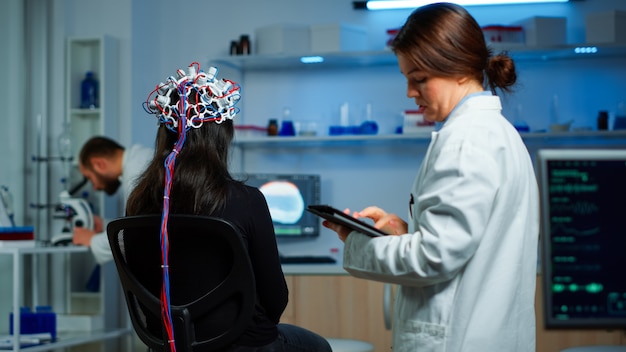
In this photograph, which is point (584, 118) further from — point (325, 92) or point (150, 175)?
point (150, 175)

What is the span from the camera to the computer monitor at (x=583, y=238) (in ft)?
4.06

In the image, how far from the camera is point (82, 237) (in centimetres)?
393

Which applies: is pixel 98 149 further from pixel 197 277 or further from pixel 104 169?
pixel 197 277

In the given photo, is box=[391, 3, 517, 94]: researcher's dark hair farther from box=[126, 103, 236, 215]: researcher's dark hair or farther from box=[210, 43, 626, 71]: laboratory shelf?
box=[210, 43, 626, 71]: laboratory shelf

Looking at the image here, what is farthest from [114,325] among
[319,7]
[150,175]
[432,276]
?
[432,276]

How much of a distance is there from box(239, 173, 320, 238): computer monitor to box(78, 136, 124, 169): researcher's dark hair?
85 cm

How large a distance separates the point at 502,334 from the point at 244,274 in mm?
577

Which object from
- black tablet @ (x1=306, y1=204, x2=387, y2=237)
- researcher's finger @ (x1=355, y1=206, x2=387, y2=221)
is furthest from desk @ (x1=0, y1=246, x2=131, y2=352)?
black tablet @ (x1=306, y1=204, x2=387, y2=237)

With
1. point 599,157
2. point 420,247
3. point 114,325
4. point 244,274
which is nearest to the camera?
point 599,157

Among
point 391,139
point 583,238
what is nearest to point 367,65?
point 391,139

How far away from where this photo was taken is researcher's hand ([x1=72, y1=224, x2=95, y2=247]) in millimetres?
3919

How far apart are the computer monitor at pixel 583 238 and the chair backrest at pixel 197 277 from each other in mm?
730

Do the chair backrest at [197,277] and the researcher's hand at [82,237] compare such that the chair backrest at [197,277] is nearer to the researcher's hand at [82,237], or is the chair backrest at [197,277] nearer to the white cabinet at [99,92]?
the researcher's hand at [82,237]

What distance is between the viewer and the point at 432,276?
1.48 metres
